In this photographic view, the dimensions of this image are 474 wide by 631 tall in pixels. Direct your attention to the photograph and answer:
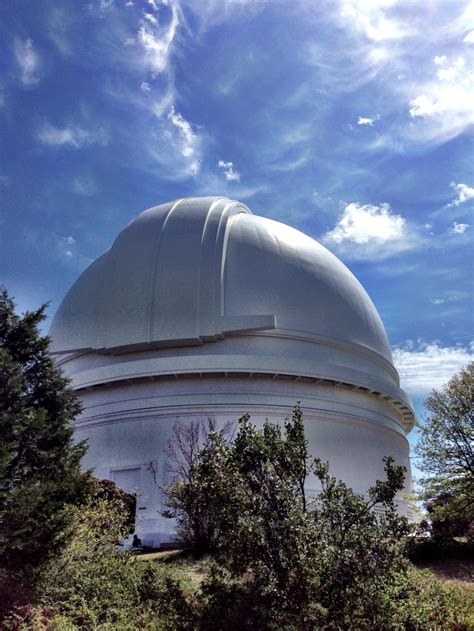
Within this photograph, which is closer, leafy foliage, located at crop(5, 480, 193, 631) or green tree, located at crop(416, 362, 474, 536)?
leafy foliage, located at crop(5, 480, 193, 631)

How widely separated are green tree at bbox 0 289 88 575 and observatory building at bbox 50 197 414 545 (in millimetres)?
9657

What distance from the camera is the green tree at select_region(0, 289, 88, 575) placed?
365 inches

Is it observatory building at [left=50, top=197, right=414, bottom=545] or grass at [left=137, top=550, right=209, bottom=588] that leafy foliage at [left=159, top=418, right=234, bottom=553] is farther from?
observatory building at [left=50, top=197, right=414, bottom=545]

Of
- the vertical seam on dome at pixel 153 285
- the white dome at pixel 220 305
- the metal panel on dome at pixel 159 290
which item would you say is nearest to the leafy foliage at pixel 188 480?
the white dome at pixel 220 305

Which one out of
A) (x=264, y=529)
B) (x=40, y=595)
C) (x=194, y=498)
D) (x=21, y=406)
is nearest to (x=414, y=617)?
(x=264, y=529)

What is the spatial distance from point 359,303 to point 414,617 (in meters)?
19.3

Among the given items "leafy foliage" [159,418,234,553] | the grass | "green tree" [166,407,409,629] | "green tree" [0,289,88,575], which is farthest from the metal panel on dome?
"green tree" [166,407,409,629]

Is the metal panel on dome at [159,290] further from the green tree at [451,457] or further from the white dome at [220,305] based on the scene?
the green tree at [451,457]

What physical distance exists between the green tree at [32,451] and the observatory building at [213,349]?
9.66 metres

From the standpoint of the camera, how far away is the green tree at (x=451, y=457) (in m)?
15.2

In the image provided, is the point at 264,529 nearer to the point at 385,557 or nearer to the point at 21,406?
the point at 385,557

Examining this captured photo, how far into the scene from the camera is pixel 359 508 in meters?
8.57

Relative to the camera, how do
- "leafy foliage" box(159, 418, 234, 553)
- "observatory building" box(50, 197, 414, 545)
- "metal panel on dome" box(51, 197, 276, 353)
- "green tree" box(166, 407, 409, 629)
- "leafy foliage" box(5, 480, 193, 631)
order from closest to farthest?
"green tree" box(166, 407, 409, 629), "leafy foliage" box(5, 480, 193, 631), "leafy foliage" box(159, 418, 234, 553), "observatory building" box(50, 197, 414, 545), "metal panel on dome" box(51, 197, 276, 353)

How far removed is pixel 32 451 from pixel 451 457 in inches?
449
